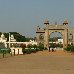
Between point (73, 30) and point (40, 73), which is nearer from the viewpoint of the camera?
point (40, 73)

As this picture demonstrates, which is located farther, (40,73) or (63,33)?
(63,33)

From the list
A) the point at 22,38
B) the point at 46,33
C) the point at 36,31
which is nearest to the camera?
the point at 46,33

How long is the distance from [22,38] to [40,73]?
141m

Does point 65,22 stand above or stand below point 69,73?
above

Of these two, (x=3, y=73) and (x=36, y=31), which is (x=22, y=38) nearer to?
(x=36, y=31)

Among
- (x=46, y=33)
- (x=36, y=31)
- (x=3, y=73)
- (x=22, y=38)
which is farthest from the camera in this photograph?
(x=22, y=38)

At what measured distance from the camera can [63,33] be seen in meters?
91.1

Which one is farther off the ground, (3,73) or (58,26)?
(58,26)

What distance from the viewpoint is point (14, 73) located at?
14.3 metres

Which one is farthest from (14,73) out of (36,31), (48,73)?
(36,31)

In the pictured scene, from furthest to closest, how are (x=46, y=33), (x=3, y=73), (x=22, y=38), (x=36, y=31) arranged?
(x=22, y=38) → (x=36, y=31) → (x=46, y=33) → (x=3, y=73)

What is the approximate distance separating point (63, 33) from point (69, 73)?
7673 centimetres

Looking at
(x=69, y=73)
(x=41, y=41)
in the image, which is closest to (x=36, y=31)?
(x=41, y=41)

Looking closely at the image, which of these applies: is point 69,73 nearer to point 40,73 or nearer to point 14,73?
point 40,73
